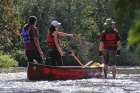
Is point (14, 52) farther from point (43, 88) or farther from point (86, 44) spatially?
point (43, 88)

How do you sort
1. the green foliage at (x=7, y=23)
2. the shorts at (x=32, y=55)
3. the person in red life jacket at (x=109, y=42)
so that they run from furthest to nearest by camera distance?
the green foliage at (x=7, y=23)
the person in red life jacket at (x=109, y=42)
the shorts at (x=32, y=55)

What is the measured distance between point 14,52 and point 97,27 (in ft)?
25.4

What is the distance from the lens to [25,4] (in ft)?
132

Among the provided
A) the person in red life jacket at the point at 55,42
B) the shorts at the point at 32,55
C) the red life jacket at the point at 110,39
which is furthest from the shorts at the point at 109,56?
the shorts at the point at 32,55

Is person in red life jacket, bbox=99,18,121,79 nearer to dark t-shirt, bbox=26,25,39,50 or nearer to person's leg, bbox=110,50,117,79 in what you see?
person's leg, bbox=110,50,117,79

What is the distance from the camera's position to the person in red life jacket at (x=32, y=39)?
15.9 metres

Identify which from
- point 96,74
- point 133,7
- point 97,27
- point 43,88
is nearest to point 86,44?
point 97,27

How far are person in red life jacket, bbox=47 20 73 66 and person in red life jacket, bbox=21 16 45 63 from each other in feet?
1.58

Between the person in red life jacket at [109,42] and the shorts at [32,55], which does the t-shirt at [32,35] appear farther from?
the person in red life jacket at [109,42]

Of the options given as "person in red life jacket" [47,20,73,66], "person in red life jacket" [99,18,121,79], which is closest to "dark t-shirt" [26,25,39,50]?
"person in red life jacket" [47,20,73,66]

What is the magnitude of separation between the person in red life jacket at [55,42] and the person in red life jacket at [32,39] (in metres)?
0.48

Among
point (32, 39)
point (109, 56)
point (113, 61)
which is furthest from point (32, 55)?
point (113, 61)

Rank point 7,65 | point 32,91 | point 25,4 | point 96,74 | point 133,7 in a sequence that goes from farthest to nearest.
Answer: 1. point 25,4
2. point 7,65
3. point 96,74
4. point 32,91
5. point 133,7

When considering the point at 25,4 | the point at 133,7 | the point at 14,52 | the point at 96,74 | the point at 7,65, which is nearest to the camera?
the point at 133,7
